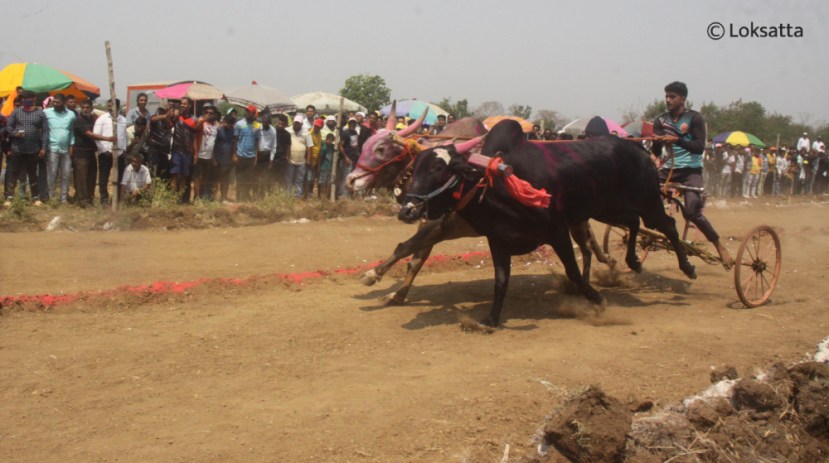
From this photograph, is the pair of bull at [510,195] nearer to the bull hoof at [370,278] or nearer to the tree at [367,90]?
the bull hoof at [370,278]

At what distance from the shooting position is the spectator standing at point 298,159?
53.8 ft

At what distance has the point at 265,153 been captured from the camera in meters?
15.9

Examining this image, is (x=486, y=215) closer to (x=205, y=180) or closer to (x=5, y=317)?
(x=5, y=317)

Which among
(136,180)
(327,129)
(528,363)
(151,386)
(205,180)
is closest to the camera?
(151,386)

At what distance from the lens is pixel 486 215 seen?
7.90 m

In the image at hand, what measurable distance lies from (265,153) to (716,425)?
1181cm

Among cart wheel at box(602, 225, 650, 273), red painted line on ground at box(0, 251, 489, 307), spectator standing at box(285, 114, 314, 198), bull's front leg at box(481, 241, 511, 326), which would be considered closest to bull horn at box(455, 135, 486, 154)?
bull's front leg at box(481, 241, 511, 326)

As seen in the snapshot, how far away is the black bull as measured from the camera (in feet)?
25.3

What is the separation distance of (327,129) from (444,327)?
33.6 ft

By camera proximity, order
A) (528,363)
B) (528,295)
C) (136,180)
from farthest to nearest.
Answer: (136,180), (528,295), (528,363)

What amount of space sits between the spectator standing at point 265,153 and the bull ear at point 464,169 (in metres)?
8.50

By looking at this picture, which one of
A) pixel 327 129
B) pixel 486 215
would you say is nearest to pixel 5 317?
pixel 486 215

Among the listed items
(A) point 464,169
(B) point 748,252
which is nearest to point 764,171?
(B) point 748,252

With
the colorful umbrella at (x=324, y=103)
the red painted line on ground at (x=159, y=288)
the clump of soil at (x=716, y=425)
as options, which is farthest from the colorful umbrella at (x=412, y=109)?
the clump of soil at (x=716, y=425)
